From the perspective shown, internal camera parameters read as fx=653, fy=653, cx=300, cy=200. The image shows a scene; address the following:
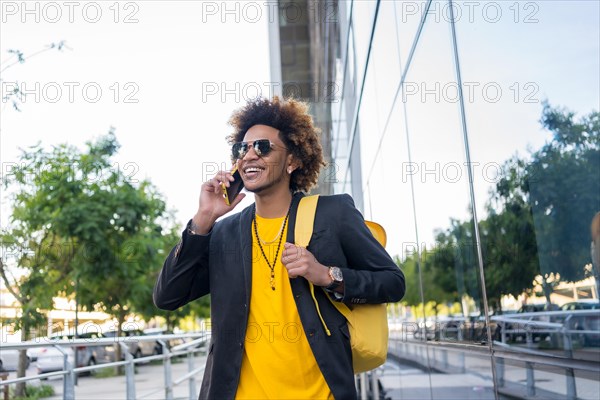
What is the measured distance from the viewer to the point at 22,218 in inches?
585

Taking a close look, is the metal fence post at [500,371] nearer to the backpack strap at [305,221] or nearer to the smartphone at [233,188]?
the backpack strap at [305,221]

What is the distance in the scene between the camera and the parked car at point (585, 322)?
1917mm

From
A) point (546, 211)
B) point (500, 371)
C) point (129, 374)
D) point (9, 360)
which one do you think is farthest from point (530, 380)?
point (129, 374)

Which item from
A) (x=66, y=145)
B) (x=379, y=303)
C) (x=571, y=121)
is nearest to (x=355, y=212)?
(x=379, y=303)

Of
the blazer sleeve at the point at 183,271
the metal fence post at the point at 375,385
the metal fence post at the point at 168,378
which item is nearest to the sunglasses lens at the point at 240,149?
the blazer sleeve at the point at 183,271

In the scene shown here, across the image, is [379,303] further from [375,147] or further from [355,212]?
[375,147]

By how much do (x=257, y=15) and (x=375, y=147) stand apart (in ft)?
7.33

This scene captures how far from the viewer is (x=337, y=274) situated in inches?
79.9

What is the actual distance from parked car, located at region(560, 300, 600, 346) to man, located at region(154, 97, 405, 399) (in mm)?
544

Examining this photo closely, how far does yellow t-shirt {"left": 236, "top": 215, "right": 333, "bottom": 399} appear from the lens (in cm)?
198

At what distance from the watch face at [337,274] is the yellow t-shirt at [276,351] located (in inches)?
6.8

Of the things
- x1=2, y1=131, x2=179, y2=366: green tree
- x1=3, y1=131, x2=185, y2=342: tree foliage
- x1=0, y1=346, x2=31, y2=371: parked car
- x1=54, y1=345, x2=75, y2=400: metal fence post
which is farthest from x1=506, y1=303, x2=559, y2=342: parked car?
x1=2, y1=131, x2=179, y2=366: green tree

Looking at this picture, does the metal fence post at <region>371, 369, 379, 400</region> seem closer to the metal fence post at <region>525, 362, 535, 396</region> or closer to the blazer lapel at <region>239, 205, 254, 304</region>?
the metal fence post at <region>525, 362, 535, 396</region>

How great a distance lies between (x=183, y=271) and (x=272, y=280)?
30cm
